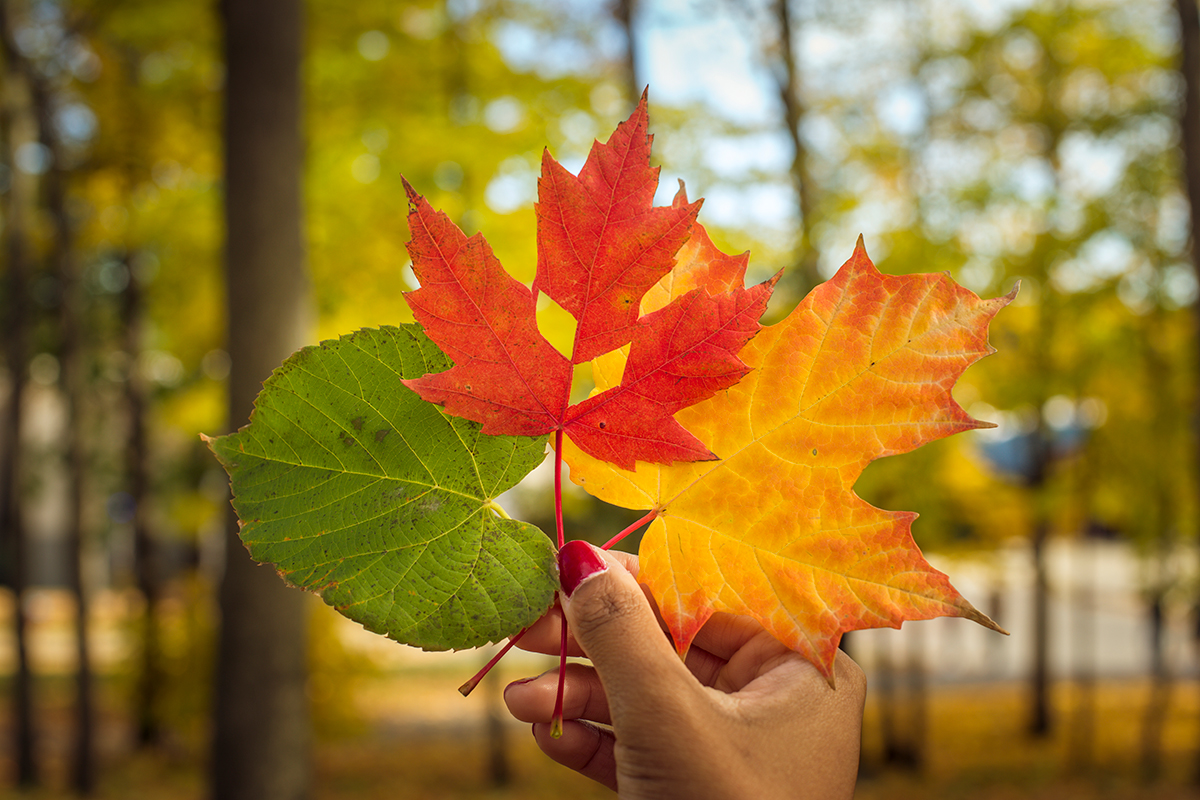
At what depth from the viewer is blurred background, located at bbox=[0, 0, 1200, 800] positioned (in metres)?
5.98

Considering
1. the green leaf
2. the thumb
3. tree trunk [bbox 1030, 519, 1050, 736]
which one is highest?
the green leaf

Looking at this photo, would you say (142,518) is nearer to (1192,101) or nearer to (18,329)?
(18,329)

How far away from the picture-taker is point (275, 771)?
13.6 feet

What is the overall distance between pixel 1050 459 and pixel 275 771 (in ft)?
30.8

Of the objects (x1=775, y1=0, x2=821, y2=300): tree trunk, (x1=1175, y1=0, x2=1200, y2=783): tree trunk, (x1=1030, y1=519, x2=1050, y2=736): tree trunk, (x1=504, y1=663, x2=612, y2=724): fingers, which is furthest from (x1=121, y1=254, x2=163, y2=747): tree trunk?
(x1=1030, y1=519, x2=1050, y2=736): tree trunk

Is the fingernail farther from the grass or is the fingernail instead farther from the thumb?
the grass

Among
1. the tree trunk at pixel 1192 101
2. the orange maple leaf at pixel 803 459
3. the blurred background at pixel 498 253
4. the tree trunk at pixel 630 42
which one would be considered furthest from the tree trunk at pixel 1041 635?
the orange maple leaf at pixel 803 459

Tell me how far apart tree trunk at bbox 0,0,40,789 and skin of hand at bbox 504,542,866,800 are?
883 cm

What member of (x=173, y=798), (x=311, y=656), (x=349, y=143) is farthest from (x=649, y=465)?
(x=173, y=798)

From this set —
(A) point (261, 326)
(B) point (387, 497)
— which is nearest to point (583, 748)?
(B) point (387, 497)

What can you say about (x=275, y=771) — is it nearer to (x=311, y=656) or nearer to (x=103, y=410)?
(x=311, y=656)

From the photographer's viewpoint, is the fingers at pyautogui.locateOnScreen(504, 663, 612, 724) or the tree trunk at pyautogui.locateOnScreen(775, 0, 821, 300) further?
the tree trunk at pyautogui.locateOnScreen(775, 0, 821, 300)

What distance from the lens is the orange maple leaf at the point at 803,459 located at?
763 mm

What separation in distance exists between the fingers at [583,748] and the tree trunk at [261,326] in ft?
10.7
